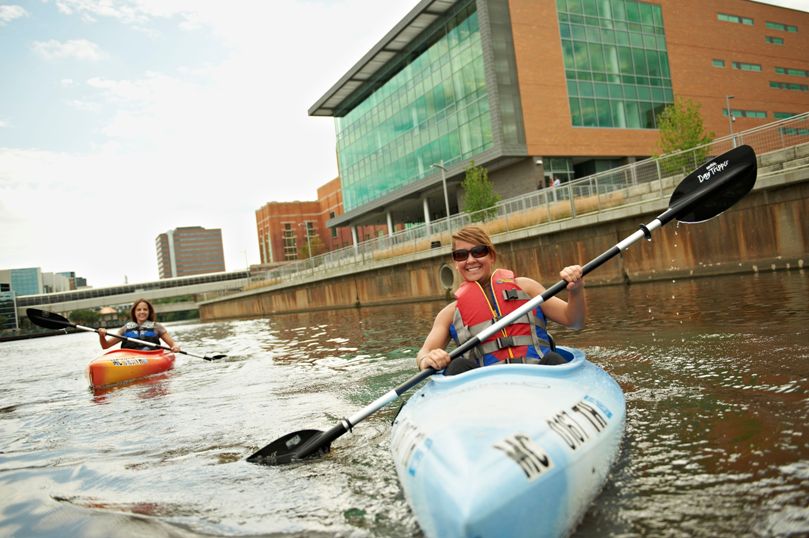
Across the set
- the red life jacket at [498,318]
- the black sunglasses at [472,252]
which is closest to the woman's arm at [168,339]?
the red life jacket at [498,318]

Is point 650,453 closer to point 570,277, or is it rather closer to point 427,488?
point 570,277

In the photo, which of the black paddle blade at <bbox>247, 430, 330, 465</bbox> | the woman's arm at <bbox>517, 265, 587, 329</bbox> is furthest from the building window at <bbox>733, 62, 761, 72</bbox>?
the black paddle blade at <bbox>247, 430, 330, 465</bbox>

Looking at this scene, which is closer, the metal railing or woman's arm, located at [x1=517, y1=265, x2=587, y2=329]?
woman's arm, located at [x1=517, y1=265, x2=587, y2=329]

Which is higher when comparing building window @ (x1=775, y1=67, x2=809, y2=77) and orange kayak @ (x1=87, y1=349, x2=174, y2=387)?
building window @ (x1=775, y1=67, x2=809, y2=77)

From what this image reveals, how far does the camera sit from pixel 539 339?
4.12m

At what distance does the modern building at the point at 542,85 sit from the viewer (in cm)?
3609

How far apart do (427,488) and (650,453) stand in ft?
5.53

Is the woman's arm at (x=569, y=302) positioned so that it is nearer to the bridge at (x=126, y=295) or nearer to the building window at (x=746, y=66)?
the building window at (x=746, y=66)

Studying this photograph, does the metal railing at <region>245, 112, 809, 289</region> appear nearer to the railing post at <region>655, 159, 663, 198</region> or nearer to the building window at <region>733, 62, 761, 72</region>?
the railing post at <region>655, 159, 663, 198</region>

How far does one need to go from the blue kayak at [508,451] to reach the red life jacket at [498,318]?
2.19ft

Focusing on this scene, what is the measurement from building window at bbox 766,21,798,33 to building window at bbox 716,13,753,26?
3.44 m

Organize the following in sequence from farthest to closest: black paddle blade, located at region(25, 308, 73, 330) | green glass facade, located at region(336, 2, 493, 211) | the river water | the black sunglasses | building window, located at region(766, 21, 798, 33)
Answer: building window, located at region(766, 21, 798, 33)
green glass facade, located at region(336, 2, 493, 211)
black paddle blade, located at region(25, 308, 73, 330)
the black sunglasses
the river water

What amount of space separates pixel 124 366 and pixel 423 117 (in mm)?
35724

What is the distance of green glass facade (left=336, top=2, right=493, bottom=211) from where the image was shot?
123ft
